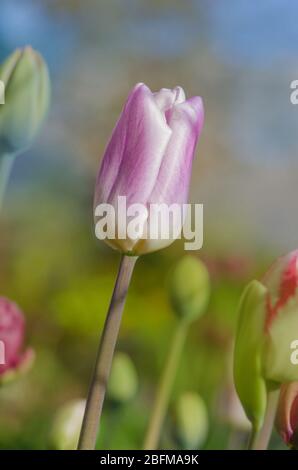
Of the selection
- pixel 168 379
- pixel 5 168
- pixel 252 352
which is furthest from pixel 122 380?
pixel 5 168

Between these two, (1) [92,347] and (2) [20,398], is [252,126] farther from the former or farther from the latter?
(2) [20,398]

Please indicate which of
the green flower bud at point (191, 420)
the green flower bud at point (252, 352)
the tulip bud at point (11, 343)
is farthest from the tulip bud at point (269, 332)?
the tulip bud at point (11, 343)

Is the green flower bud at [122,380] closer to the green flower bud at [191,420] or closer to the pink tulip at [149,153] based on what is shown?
the green flower bud at [191,420]

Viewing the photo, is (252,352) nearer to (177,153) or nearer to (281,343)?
(281,343)

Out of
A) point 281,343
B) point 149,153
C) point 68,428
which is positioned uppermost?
point 149,153
